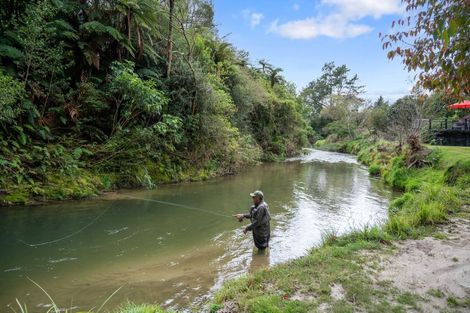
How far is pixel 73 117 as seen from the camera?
12.5 m

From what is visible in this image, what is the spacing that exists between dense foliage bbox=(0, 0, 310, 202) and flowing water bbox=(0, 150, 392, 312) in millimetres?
1332

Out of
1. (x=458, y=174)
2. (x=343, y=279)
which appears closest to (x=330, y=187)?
(x=458, y=174)

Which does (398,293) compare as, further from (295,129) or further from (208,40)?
(295,129)

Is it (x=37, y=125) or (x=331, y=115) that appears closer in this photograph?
(x=37, y=125)

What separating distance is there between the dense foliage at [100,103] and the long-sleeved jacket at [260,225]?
6.86m

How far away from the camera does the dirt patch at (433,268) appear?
444 centimetres

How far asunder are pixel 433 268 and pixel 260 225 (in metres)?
3.46

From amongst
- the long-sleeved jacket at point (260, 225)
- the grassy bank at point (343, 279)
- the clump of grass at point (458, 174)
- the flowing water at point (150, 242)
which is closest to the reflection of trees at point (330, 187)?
the flowing water at point (150, 242)

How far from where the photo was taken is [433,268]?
5254 millimetres

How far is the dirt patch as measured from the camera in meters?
4.44

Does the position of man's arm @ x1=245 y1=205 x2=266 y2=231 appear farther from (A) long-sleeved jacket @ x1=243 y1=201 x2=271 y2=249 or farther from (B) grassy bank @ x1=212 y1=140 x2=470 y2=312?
(B) grassy bank @ x1=212 y1=140 x2=470 y2=312

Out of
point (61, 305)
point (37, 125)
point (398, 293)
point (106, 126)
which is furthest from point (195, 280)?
point (106, 126)

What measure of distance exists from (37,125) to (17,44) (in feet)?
9.54

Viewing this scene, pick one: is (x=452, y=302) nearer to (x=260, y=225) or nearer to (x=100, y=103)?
(x=260, y=225)
